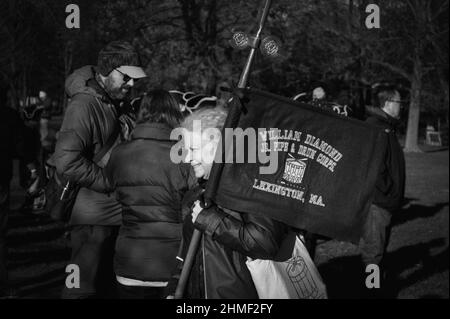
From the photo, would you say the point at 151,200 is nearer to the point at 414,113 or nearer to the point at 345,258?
the point at 345,258

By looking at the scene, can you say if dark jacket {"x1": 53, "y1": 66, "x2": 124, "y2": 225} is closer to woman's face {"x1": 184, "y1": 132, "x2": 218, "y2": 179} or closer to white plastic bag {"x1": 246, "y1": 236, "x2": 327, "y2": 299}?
woman's face {"x1": 184, "y1": 132, "x2": 218, "y2": 179}

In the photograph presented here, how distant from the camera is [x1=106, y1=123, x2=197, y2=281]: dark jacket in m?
3.82

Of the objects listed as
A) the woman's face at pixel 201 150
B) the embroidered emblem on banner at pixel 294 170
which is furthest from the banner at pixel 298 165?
the woman's face at pixel 201 150

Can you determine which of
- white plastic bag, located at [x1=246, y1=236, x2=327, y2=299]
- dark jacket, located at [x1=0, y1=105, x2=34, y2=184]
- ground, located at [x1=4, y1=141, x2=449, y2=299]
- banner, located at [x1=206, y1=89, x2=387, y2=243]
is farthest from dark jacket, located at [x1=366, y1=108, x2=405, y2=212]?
dark jacket, located at [x1=0, y1=105, x2=34, y2=184]

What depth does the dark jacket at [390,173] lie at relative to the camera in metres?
5.73

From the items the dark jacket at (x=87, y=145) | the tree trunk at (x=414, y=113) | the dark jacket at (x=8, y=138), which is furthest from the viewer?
the tree trunk at (x=414, y=113)

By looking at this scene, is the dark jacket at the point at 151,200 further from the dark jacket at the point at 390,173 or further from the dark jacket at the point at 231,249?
the dark jacket at the point at 390,173

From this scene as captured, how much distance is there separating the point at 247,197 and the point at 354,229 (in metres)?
0.55

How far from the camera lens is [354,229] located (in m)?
3.02

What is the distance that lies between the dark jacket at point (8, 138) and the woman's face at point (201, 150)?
314 centimetres

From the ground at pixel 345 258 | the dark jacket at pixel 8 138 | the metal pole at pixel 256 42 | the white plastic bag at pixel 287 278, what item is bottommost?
the ground at pixel 345 258

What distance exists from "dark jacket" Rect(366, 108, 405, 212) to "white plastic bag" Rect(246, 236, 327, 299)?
294 cm
